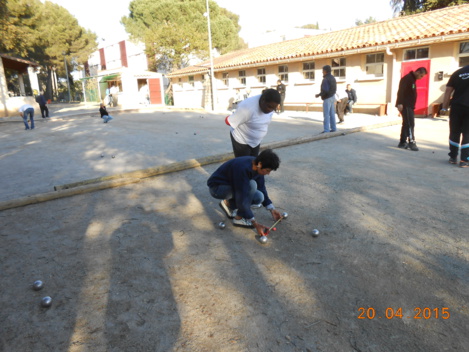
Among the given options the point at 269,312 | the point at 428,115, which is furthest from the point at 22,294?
the point at 428,115

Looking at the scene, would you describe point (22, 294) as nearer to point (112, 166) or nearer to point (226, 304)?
point (226, 304)

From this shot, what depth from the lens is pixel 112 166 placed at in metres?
7.50

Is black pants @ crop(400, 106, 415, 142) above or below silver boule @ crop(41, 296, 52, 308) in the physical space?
above

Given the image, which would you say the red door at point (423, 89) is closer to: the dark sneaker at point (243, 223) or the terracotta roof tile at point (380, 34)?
the terracotta roof tile at point (380, 34)

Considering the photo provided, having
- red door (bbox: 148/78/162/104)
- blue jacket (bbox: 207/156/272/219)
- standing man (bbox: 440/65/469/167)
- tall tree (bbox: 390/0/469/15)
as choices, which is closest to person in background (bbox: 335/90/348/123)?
standing man (bbox: 440/65/469/167)

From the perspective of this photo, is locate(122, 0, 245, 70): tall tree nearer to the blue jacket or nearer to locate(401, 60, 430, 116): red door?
locate(401, 60, 430, 116): red door

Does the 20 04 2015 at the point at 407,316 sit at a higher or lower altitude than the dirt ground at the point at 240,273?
lower

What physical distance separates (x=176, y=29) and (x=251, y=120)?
3603cm

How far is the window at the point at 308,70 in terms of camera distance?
2177cm

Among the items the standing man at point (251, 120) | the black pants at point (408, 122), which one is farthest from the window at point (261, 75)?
the standing man at point (251, 120)

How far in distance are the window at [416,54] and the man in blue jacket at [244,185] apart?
15.4 m

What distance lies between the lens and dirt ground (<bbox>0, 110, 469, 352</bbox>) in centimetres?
234

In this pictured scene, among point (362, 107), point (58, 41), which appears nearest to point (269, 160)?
→ point (362, 107)

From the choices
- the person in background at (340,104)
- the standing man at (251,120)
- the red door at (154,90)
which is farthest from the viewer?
the red door at (154,90)
